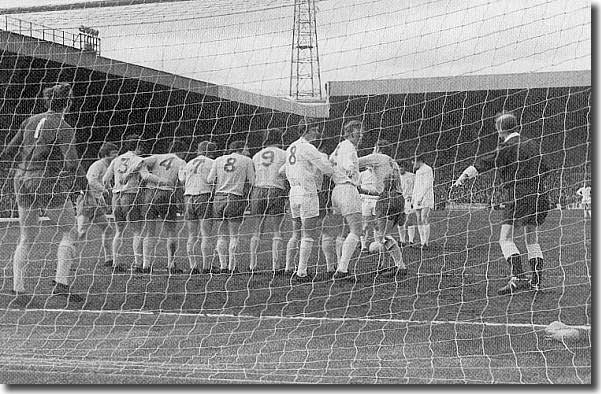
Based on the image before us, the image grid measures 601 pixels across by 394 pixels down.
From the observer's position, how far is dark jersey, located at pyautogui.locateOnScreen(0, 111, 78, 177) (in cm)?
636

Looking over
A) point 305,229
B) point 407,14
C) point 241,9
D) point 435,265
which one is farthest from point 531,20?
point 435,265

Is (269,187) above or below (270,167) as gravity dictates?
below

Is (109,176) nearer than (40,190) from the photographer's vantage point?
No

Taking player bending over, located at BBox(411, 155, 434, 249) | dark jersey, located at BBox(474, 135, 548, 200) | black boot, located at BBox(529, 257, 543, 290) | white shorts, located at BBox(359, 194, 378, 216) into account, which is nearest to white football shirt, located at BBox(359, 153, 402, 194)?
white shorts, located at BBox(359, 194, 378, 216)

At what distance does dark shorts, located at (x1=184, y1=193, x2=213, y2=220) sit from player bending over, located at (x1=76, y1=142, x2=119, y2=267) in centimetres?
93

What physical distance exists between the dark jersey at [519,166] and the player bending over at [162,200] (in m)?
3.45

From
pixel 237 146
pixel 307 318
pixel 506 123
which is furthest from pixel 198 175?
pixel 506 123

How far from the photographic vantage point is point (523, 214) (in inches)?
278

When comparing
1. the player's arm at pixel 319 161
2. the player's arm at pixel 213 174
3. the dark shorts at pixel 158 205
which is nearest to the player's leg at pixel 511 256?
the player's arm at pixel 319 161

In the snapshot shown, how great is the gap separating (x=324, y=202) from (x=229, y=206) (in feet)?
3.32

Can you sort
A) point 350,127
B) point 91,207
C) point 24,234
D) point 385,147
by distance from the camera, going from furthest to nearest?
point 385,147 < point 91,207 < point 350,127 < point 24,234

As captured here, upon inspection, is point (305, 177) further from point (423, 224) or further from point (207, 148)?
point (423, 224)

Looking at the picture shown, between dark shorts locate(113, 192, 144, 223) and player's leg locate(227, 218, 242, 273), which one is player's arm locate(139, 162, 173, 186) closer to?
dark shorts locate(113, 192, 144, 223)

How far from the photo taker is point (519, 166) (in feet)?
23.0
